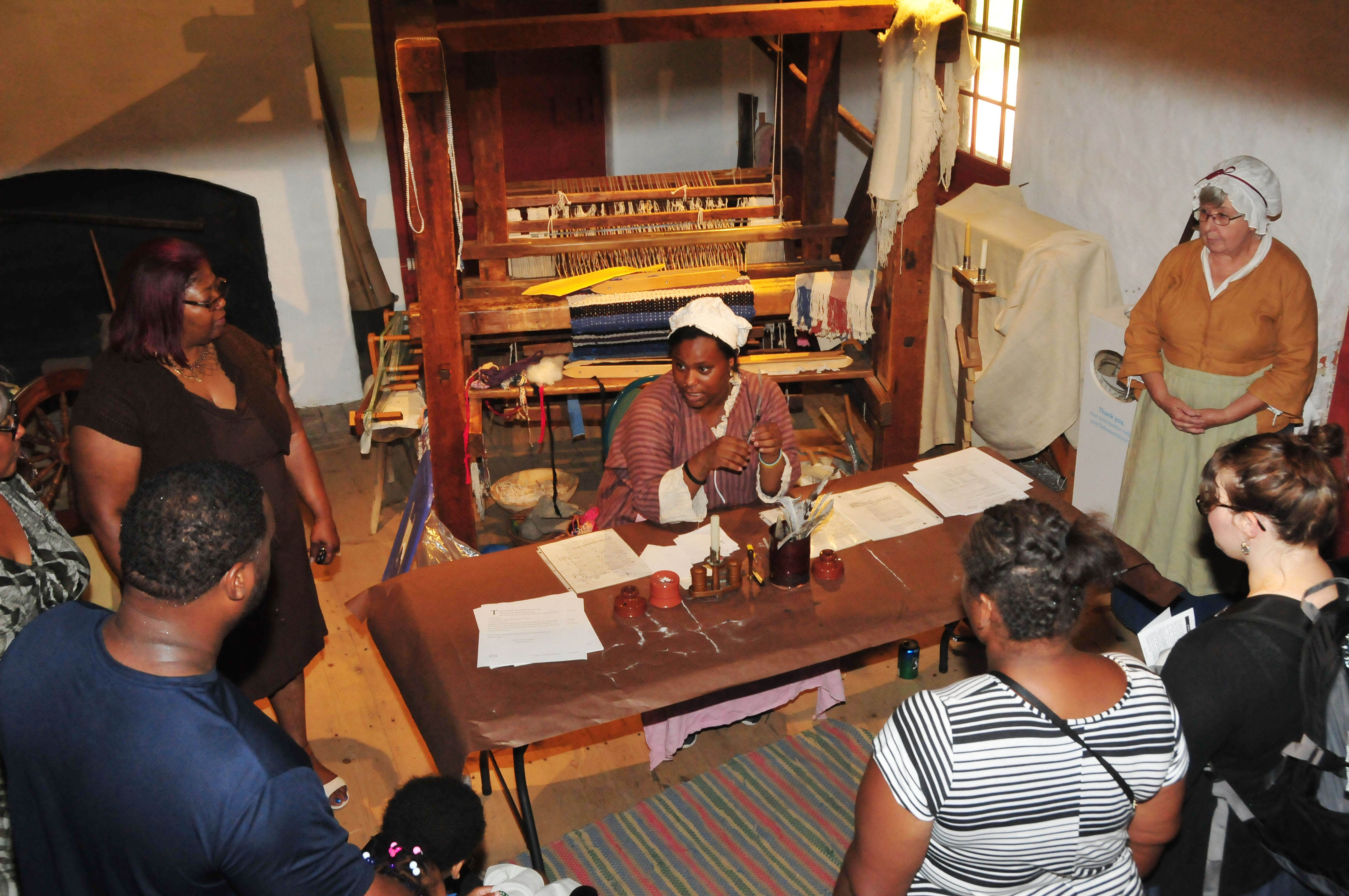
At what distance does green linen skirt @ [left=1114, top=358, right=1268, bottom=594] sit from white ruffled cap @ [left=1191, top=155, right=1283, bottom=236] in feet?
1.85

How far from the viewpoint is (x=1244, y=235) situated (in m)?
3.54

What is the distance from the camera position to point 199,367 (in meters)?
2.92

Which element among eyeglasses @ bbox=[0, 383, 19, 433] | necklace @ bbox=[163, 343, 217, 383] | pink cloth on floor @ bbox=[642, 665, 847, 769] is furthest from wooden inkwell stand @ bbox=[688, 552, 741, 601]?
eyeglasses @ bbox=[0, 383, 19, 433]

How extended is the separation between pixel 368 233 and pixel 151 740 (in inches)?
214

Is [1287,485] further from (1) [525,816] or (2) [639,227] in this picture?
(2) [639,227]

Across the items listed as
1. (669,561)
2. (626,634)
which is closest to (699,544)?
(669,561)

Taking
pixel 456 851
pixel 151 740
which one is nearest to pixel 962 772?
pixel 456 851

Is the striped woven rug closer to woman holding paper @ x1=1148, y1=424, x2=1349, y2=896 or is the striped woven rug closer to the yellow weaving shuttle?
woman holding paper @ x1=1148, y1=424, x2=1349, y2=896

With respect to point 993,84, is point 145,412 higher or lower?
lower

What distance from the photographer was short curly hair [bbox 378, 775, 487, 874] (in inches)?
81.4

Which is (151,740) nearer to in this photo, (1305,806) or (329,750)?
(1305,806)

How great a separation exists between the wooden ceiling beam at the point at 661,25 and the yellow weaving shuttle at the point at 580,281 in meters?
1.13

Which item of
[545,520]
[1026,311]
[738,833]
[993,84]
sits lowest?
[738,833]

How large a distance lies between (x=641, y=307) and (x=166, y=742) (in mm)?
3347
